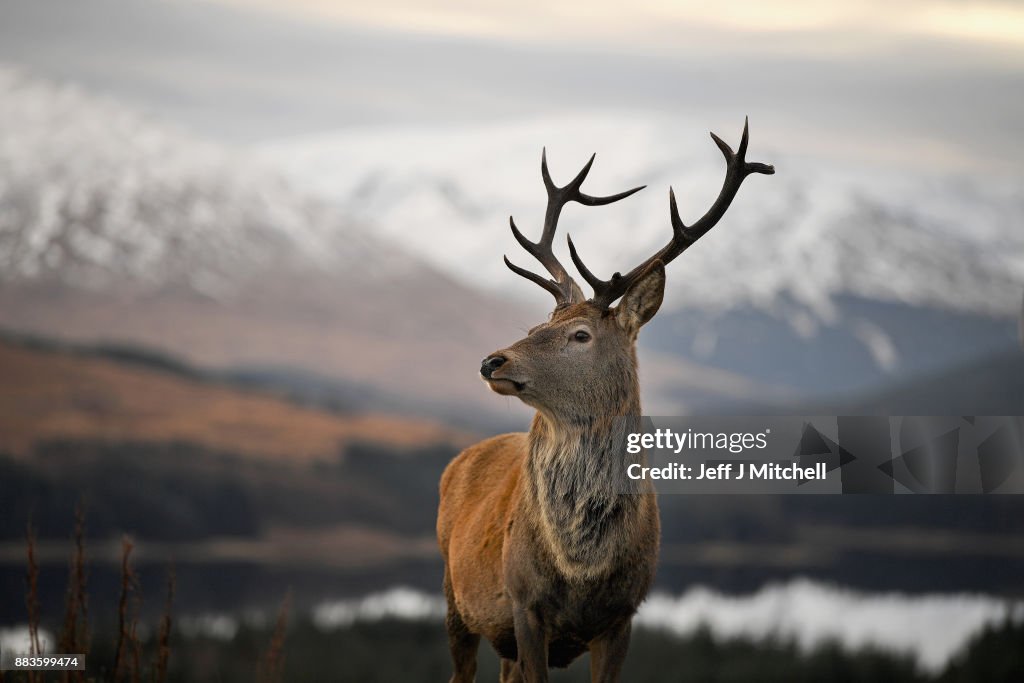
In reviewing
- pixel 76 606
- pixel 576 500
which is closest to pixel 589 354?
pixel 576 500

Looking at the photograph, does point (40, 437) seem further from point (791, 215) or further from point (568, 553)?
point (791, 215)

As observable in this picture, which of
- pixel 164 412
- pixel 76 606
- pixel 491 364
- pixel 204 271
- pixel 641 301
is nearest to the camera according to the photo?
pixel 76 606

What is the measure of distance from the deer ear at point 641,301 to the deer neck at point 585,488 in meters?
0.39

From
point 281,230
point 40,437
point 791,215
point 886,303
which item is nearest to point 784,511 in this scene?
point 40,437

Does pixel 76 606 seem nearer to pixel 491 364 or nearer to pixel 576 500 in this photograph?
pixel 491 364

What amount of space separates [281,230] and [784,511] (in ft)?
166

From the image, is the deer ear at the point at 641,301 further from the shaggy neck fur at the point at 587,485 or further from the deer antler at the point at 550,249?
the deer antler at the point at 550,249

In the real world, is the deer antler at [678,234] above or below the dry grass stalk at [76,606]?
above

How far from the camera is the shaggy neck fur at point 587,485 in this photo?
717cm

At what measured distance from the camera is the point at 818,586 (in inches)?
1475

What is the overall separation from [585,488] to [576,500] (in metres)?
0.08

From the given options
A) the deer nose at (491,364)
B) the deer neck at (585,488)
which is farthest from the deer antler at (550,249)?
the deer neck at (585,488)

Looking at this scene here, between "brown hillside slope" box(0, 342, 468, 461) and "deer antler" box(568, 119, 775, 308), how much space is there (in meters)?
49.5

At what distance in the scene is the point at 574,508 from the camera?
286 inches
